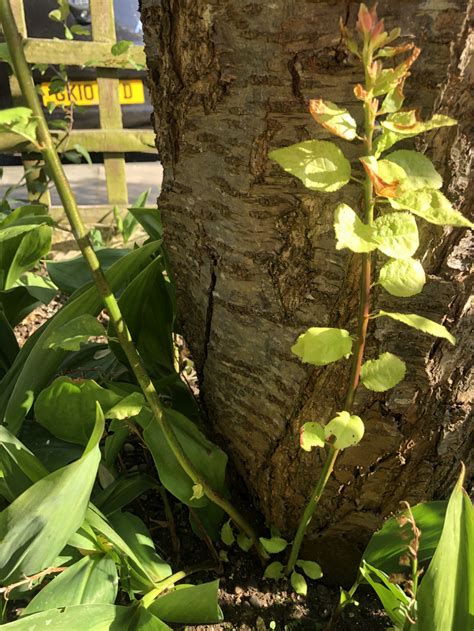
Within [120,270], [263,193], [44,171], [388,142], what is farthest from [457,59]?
[44,171]

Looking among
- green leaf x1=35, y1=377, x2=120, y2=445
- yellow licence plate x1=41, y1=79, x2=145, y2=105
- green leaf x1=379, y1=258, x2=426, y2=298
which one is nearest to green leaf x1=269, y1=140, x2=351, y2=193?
green leaf x1=379, y1=258, x2=426, y2=298

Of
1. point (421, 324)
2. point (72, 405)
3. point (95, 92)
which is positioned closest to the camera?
point (421, 324)

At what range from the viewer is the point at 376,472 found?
0.97 m

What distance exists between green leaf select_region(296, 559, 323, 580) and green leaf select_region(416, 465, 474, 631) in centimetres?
30

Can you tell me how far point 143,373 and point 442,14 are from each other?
563 millimetres

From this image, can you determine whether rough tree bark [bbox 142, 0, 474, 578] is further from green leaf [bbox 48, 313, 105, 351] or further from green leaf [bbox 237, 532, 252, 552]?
green leaf [bbox 48, 313, 105, 351]

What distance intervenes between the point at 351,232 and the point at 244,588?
76 centimetres

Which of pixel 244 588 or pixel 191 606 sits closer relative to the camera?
pixel 191 606

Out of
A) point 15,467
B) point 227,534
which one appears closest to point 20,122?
point 15,467

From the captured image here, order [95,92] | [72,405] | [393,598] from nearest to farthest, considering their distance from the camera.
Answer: [393,598] < [72,405] < [95,92]

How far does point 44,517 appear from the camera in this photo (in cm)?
75

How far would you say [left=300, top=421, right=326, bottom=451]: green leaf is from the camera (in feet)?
2.34

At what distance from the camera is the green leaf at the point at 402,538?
2.88 ft

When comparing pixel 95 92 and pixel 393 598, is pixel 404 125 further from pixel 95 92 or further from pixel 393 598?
pixel 95 92
